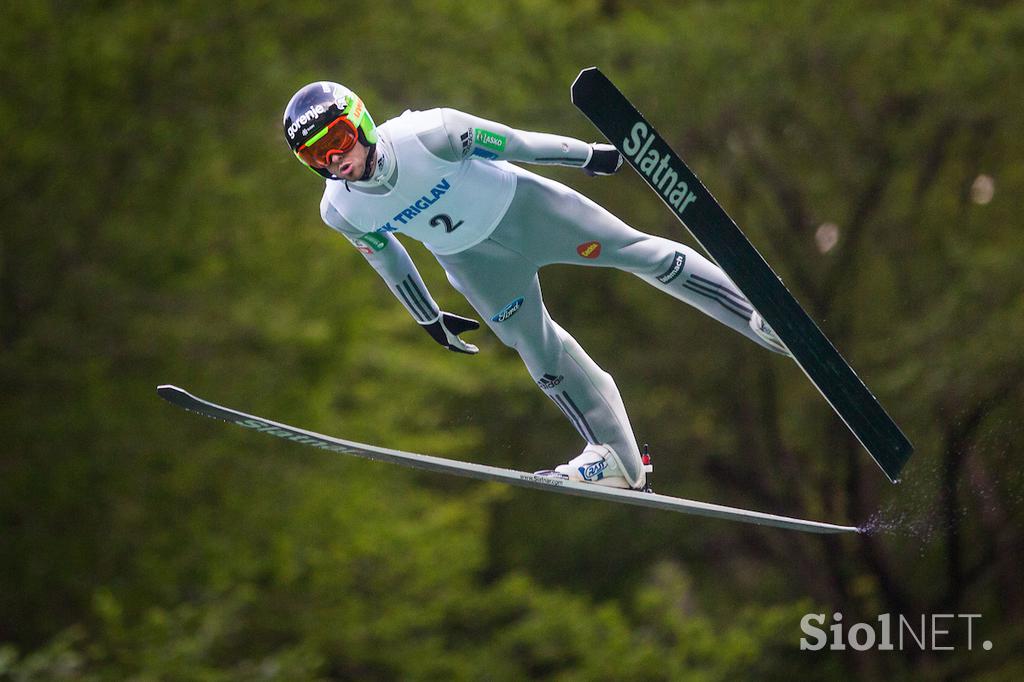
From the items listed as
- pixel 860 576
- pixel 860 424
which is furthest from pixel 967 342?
pixel 860 424

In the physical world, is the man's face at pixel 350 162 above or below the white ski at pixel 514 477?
above

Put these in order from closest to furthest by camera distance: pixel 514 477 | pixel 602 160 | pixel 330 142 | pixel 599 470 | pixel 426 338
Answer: pixel 330 142
pixel 602 160
pixel 514 477
pixel 599 470
pixel 426 338

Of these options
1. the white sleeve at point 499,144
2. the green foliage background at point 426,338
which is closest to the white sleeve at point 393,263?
the white sleeve at point 499,144

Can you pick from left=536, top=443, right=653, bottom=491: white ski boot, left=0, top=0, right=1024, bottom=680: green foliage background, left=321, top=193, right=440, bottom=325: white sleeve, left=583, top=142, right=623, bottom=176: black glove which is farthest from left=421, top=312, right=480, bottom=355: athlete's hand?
left=0, top=0, right=1024, bottom=680: green foliage background

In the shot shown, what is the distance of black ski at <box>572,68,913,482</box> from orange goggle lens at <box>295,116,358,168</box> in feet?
2.70

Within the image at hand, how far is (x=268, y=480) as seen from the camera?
16.4 meters

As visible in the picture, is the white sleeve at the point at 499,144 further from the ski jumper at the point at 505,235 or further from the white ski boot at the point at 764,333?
the white ski boot at the point at 764,333

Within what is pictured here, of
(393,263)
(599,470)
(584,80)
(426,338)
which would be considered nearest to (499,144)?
(584,80)

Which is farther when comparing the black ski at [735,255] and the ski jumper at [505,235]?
the ski jumper at [505,235]

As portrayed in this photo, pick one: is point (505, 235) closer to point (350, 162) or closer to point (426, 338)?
point (350, 162)

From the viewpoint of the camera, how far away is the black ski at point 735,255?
17.7 ft

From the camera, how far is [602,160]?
5.86m

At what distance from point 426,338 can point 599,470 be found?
39.5 ft

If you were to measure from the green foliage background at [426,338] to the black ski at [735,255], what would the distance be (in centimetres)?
854
